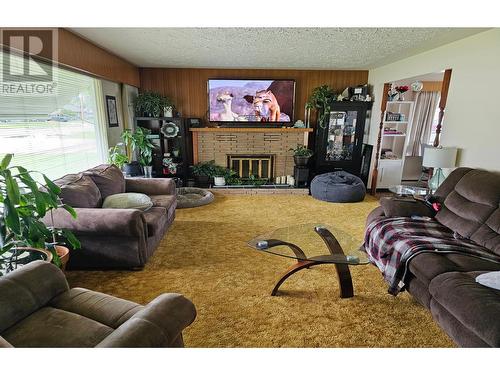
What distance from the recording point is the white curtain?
18.1 ft

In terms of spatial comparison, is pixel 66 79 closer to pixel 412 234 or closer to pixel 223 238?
pixel 223 238

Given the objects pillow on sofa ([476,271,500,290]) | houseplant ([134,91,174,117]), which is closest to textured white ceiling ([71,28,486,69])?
houseplant ([134,91,174,117])

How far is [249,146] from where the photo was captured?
5176 mm

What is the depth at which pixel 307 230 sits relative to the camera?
2377 millimetres

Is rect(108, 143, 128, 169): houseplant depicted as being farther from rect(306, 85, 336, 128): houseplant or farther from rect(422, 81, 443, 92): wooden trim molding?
rect(422, 81, 443, 92): wooden trim molding

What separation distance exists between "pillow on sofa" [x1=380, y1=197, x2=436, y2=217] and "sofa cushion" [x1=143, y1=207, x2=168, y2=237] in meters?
2.14

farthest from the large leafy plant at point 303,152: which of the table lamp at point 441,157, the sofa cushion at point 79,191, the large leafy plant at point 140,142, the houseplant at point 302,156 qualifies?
the sofa cushion at point 79,191

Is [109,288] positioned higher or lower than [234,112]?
lower

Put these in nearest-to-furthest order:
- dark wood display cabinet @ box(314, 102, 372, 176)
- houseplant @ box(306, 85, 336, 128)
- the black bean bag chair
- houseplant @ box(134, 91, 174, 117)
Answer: the black bean bag chair, houseplant @ box(134, 91, 174, 117), houseplant @ box(306, 85, 336, 128), dark wood display cabinet @ box(314, 102, 372, 176)

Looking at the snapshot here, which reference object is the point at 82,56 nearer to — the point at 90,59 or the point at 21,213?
the point at 90,59

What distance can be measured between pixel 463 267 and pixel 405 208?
0.86m
